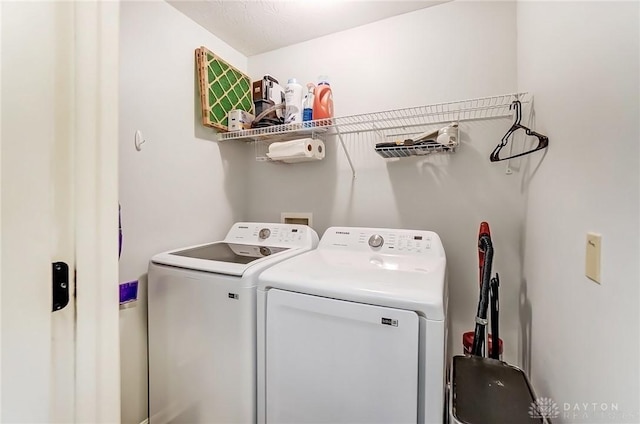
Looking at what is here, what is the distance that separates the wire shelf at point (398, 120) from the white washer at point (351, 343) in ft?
2.80

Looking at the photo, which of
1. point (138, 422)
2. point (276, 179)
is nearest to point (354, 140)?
point (276, 179)

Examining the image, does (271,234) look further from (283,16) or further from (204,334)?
(283,16)

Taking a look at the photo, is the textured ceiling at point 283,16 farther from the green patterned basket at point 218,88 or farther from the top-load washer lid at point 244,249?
the top-load washer lid at point 244,249

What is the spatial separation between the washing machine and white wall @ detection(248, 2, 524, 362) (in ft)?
2.05

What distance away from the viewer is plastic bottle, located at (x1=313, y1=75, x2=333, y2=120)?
173 centimetres

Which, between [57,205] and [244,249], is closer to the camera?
[57,205]

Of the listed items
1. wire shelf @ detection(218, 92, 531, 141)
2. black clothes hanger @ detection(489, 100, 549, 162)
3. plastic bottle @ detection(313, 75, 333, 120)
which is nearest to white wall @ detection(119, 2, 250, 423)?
wire shelf @ detection(218, 92, 531, 141)

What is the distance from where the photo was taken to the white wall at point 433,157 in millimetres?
1530

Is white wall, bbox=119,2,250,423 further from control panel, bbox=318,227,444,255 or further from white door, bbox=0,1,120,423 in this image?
white door, bbox=0,1,120,423

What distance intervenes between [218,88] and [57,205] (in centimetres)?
160

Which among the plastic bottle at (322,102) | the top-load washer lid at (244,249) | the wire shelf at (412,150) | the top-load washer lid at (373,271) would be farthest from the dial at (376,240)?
the plastic bottle at (322,102)

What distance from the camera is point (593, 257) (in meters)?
0.70

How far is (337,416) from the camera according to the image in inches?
39.9

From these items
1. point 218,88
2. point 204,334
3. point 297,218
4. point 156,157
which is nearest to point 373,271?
point 204,334
